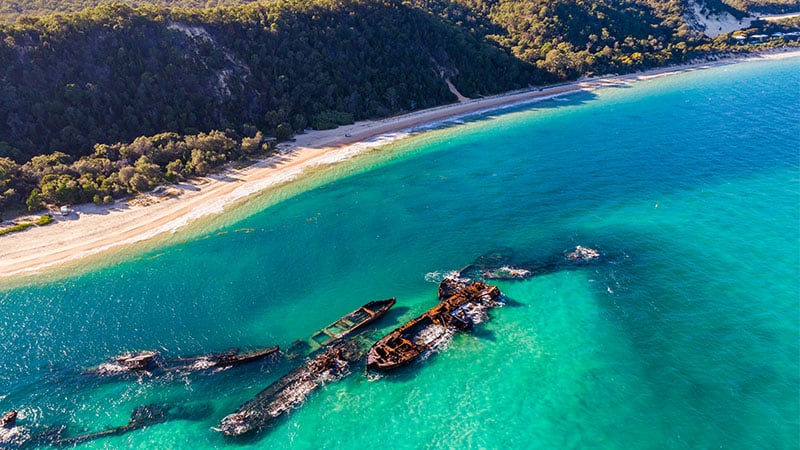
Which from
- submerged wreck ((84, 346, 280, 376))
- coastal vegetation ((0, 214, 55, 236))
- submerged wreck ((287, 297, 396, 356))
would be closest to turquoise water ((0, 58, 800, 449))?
submerged wreck ((84, 346, 280, 376))

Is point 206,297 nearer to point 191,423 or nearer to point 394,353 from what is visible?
point 191,423

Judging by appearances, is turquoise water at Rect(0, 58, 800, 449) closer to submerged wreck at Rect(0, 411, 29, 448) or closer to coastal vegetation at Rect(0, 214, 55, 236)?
submerged wreck at Rect(0, 411, 29, 448)

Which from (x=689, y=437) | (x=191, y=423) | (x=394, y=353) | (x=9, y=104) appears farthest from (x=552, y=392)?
(x=9, y=104)

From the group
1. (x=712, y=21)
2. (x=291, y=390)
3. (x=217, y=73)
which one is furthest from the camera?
(x=712, y=21)

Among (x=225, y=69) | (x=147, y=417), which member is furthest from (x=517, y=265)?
(x=225, y=69)

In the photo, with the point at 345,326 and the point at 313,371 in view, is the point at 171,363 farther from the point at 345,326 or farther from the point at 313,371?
the point at 345,326

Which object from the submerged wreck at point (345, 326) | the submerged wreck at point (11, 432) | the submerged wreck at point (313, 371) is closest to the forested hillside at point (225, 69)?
the submerged wreck at point (11, 432)
